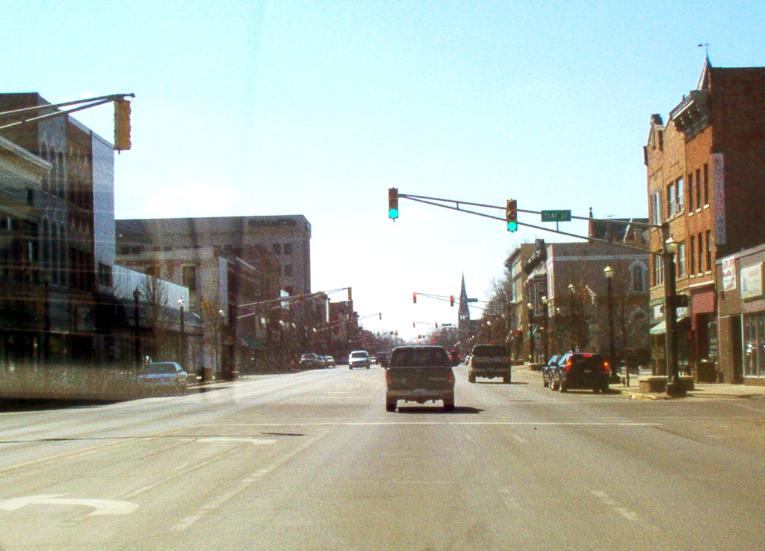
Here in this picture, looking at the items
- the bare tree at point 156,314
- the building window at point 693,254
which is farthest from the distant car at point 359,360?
the building window at point 693,254

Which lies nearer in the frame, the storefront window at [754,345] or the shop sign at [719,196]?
the storefront window at [754,345]

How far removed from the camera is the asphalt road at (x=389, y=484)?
9711mm

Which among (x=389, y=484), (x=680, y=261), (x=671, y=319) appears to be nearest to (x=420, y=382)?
(x=671, y=319)

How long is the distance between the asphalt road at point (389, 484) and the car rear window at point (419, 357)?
4.11m

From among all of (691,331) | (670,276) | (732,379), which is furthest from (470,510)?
(691,331)

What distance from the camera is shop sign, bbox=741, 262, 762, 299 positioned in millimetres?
42094

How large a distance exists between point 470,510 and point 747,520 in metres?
2.80

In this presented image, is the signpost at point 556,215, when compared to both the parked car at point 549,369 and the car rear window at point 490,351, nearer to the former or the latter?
the parked car at point 549,369

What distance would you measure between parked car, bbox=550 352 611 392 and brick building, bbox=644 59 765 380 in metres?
5.79

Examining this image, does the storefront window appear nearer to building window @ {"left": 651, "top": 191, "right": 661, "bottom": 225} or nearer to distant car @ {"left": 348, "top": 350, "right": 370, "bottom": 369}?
building window @ {"left": 651, "top": 191, "right": 661, "bottom": 225}

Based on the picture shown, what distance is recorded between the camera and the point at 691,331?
52.7 m

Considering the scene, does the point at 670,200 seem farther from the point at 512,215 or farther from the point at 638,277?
the point at 638,277

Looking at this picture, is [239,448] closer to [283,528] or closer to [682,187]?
[283,528]

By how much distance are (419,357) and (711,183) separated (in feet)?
77.1
